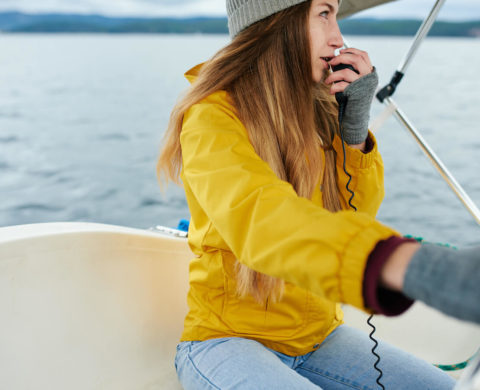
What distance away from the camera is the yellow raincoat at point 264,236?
62 centimetres

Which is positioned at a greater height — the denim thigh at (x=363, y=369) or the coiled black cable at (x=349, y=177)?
the coiled black cable at (x=349, y=177)

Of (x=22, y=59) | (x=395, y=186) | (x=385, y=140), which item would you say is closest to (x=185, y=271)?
(x=395, y=186)

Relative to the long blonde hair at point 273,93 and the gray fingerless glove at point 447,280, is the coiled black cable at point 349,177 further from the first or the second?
the gray fingerless glove at point 447,280

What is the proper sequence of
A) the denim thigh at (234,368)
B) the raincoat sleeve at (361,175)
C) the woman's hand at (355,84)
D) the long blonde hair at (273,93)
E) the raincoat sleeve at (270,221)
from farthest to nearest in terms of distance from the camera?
the raincoat sleeve at (361,175) → the woman's hand at (355,84) → the long blonde hair at (273,93) → the denim thigh at (234,368) → the raincoat sleeve at (270,221)

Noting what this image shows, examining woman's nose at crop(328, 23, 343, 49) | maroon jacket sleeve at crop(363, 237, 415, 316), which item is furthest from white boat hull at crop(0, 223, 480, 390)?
maroon jacket sleeve at crop(363, 237, 415, 316)

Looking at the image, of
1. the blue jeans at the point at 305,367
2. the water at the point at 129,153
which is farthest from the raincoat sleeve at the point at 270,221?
the water at the point at 129,153

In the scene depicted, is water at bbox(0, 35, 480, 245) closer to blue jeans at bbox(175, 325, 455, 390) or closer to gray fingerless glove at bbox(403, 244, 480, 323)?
blue jeans at bbox(175, 325, 455, 390)

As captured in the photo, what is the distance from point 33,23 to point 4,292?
2660 cm

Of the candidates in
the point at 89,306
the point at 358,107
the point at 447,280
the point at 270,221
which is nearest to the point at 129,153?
the point at 89,306

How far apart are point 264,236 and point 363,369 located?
610 millimetres

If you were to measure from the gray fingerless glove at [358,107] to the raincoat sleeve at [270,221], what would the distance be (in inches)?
13.7

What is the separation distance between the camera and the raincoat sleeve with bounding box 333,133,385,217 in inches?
50.9

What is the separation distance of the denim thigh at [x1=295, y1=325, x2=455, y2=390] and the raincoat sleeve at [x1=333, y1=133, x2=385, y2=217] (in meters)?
0.35

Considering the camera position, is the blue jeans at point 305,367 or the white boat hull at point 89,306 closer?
the blue jeans at point 305,367
